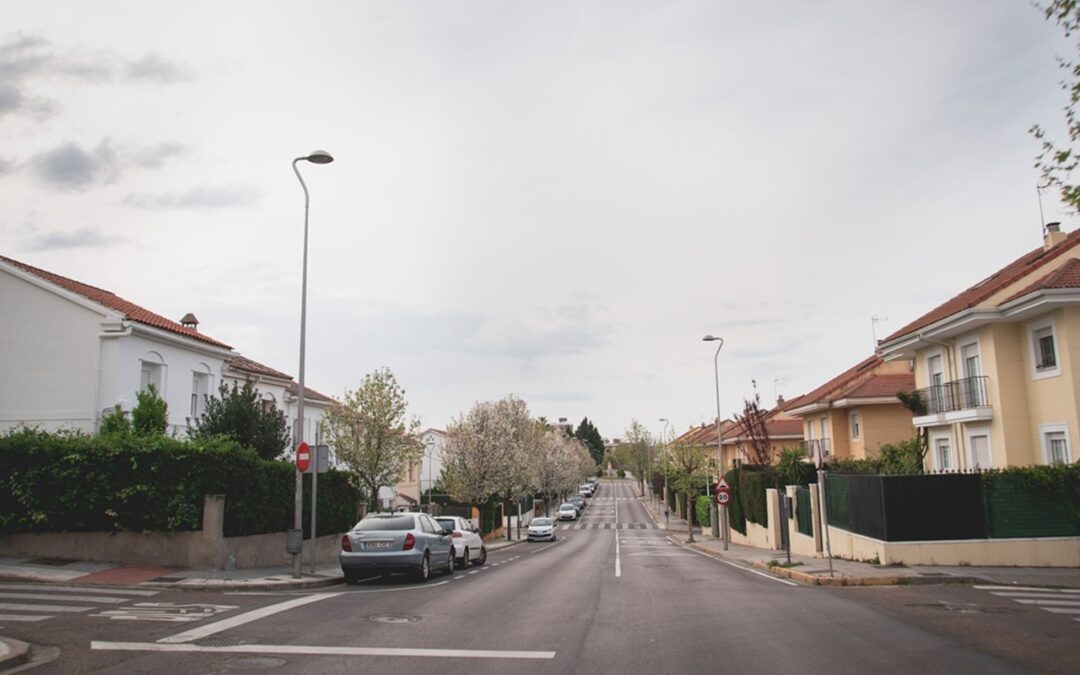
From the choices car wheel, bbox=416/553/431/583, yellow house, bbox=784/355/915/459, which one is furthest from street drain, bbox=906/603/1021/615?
yellow house, bbox=784/355/915/459

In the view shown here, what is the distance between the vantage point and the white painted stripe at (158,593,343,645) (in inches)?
370

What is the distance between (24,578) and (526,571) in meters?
11.8

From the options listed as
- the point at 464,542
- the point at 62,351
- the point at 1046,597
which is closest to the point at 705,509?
the point at 464,542

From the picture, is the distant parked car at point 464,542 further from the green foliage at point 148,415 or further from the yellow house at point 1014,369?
the yellow house at point 1014,369

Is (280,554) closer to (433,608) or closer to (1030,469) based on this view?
(433,608)

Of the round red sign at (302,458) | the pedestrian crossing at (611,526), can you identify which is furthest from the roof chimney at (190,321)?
the pedestrian crossing at (611,526)

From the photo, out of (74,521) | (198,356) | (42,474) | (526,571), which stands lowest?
(526,571)

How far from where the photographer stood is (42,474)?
56.5ft

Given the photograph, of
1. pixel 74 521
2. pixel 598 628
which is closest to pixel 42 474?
pixel 74 521

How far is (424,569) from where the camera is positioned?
17250 millimetres

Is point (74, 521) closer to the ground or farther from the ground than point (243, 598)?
farther from the ground

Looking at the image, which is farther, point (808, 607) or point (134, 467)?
point (134, 467)

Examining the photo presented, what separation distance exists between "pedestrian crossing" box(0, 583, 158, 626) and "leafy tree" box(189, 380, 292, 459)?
36.1 feet

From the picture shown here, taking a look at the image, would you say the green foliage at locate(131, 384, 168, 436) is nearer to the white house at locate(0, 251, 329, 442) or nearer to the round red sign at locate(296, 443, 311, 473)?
the white house at locate(0, 251, 329, 442)
